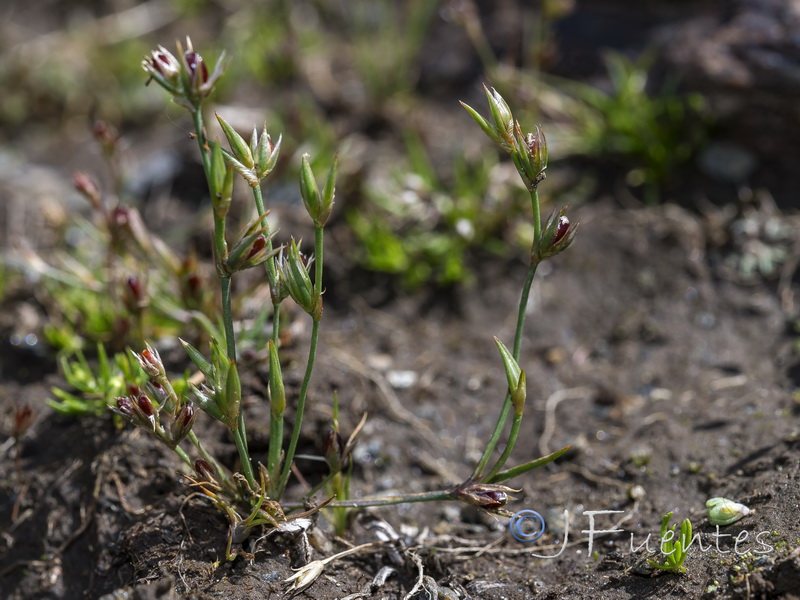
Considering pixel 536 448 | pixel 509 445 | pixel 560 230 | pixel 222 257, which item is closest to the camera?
pixel 222 257

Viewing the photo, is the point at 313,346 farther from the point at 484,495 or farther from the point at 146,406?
the point at 484,495

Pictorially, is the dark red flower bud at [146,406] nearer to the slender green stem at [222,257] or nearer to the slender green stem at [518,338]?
the slender green stem at [222,257]

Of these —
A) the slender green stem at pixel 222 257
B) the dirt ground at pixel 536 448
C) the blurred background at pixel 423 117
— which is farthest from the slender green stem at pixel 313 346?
the blurred background at pixel 423 117

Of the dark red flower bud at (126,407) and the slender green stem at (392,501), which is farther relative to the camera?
the slender green stem at (392,501)

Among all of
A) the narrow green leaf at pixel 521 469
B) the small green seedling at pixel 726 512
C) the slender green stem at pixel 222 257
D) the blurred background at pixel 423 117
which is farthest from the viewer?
the blurred background at pixel 423 117

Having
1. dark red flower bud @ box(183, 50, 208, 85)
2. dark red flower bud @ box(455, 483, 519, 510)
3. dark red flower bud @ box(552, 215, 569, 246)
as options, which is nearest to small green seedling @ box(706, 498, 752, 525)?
dark red flower bud @ box(455, 483, 519, 510)

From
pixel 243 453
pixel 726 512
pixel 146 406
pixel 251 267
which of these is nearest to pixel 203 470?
pixel 243 453

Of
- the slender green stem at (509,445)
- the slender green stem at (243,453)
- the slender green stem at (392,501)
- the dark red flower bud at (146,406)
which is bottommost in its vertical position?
the slender green stem at (392,501)
